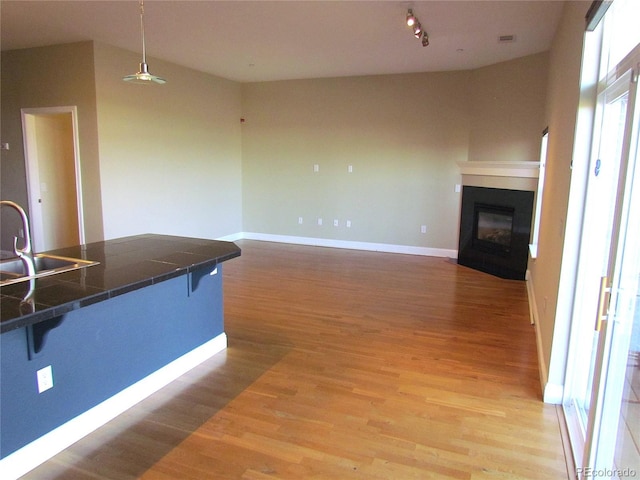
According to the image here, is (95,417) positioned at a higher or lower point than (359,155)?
lower

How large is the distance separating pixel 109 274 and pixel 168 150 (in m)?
4.42

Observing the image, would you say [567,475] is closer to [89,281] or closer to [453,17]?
[89,281]

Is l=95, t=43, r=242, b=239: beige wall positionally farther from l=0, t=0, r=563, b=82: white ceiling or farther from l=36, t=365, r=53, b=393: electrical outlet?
l=36, t=365, r=53, b=393: electrical outlet

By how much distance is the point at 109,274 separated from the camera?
225 cm

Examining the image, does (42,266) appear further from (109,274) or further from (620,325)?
(620,325)

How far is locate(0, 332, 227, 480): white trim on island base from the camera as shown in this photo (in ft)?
6.63

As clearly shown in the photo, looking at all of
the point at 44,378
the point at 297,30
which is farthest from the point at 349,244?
the point at 44,378

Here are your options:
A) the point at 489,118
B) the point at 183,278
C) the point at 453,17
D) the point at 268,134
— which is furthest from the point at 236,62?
the point at 183,278

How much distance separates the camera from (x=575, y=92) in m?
2.55

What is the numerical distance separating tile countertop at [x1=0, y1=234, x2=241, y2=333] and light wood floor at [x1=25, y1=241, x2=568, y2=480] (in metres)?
0.83

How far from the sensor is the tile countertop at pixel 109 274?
178cm

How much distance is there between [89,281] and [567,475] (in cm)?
246

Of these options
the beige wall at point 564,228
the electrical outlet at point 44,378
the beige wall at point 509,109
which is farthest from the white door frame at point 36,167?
the beige wall at point 509,109

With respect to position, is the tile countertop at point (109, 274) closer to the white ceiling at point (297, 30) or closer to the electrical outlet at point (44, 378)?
the electrical outlet at point (44, 378)
